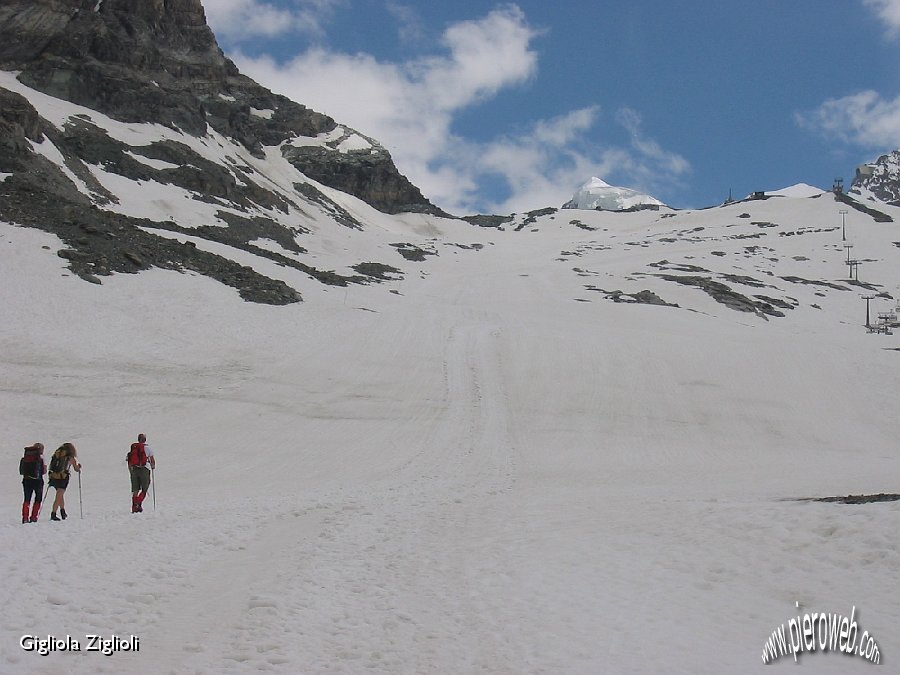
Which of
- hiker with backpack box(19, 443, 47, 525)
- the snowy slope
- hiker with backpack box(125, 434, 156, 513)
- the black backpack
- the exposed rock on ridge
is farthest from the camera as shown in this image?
the exposed rock on ridge

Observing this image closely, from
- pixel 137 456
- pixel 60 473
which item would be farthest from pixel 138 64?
pixel 60 473

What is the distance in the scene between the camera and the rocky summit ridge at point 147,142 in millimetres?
38719

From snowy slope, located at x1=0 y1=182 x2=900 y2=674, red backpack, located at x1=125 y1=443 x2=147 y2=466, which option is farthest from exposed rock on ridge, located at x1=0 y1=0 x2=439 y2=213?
red backpack, located at x1=125 y1=443 x2=147 y2=466

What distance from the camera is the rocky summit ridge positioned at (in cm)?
3872

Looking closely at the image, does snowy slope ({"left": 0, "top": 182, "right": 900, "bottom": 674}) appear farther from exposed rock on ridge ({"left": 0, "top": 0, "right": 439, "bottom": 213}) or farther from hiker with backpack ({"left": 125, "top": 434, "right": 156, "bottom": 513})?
exposed rock on ridge ({"left": 0, "top": 0, "right": 439, "bottom": 213})

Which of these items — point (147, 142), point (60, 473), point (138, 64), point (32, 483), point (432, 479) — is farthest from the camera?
point (138, 64)

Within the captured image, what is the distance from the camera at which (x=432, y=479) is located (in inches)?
682

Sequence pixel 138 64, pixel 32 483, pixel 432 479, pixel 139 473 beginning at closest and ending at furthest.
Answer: pixel 32 483
pixel 139 473
pixel 432 479
pixel 138 64

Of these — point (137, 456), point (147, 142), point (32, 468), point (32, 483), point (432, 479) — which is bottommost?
point (432, 479)

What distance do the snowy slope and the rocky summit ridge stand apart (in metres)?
4.47

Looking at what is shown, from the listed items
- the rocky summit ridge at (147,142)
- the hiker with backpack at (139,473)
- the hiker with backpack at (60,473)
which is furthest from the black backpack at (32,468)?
the rocky summit ridge at (147,142)

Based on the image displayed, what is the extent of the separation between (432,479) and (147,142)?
209 feet

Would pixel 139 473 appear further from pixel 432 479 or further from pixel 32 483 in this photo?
pixel 432 479

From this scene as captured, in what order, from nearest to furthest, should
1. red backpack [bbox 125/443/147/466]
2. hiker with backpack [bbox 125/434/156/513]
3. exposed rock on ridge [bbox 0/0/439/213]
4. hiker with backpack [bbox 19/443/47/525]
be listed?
hiker with backpack [bbox 19/443/47/525] → hiker with backpack [bbox 125/434/156/513] → red backpack [bbox 125/443/147/466] → exposed rock on ridge [bbox 0/0/439/213]
